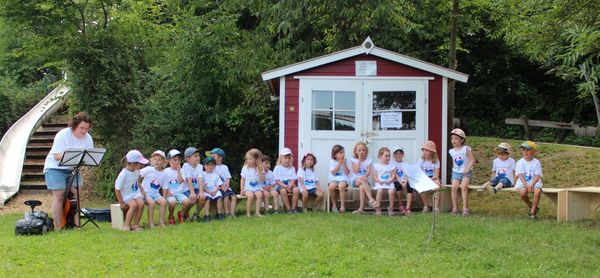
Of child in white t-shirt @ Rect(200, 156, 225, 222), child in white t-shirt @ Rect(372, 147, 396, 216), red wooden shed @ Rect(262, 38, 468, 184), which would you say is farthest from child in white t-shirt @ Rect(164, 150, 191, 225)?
child in white t-shirt @ Rect(372, 147, 396, 216)

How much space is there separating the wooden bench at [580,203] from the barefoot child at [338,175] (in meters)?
2.99

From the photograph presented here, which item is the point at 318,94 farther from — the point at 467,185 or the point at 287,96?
the point at 467,185

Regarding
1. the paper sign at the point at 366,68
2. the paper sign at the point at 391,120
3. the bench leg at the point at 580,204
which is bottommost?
the bench leg at the point at 580,204

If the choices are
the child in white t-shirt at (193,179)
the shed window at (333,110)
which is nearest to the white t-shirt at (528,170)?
the shed window at (333,110)

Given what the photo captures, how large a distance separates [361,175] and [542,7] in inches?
137

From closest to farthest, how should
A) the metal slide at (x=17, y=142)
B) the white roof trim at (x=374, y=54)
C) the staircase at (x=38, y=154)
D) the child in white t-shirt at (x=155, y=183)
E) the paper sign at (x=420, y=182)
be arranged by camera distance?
1. the paper sign at (x=420, y=182)
2. the child in white t-shirt at (x=155, y=183)
3. the white roof trim at (x=374, y=54)
4. the metal slide at (x=17, y=142)
5. the staircase at (x=38, y=154)

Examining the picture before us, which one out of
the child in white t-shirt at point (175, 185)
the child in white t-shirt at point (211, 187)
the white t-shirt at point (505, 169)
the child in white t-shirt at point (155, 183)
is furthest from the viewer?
the white t-shirt at point (505, 169)

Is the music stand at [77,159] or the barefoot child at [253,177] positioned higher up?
the music stand at [77,159]

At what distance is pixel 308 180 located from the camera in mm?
9477

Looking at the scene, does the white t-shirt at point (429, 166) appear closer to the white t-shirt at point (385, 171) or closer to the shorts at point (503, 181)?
the white t-shirt at point (385, 171)

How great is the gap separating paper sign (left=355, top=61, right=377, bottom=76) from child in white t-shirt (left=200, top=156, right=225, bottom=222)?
2575 millimetres

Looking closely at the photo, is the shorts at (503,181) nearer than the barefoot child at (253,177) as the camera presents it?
Yes

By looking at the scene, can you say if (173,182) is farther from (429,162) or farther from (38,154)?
(38,154)

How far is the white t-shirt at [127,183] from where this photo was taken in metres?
7.99
